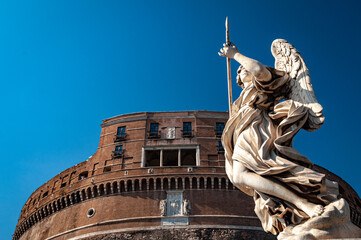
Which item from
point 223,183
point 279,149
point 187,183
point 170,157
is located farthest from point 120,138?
point 279,149

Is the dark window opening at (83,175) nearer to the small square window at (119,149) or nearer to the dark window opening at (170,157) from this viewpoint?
the small square window at (119,149)

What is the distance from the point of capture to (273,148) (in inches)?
136

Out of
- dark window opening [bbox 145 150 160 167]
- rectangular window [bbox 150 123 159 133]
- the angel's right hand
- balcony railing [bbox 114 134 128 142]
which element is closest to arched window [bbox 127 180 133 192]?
dark window opening [bbox 145 150 160 167]

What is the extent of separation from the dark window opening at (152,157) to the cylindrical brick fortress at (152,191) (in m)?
0.08

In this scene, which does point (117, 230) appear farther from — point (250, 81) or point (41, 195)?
point (250, 81)

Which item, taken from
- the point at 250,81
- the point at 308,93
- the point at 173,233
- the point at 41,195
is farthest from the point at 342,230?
the point at 41,195

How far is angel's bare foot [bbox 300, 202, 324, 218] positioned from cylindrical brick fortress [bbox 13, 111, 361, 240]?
23.6 m

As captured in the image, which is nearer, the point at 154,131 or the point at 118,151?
the point at 118,151

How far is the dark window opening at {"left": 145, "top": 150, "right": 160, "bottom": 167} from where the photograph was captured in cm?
3047

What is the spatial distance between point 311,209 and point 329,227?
19 centimetres

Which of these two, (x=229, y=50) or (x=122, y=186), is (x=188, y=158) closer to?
(x=122, y=186)

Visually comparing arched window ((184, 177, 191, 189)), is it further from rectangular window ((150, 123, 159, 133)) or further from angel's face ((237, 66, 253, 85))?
angel's face ((237, 66, 253, 85))

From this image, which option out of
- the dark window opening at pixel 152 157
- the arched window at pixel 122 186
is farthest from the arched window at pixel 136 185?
the dark window opening at pixel 152 157

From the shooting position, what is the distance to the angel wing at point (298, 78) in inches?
135
